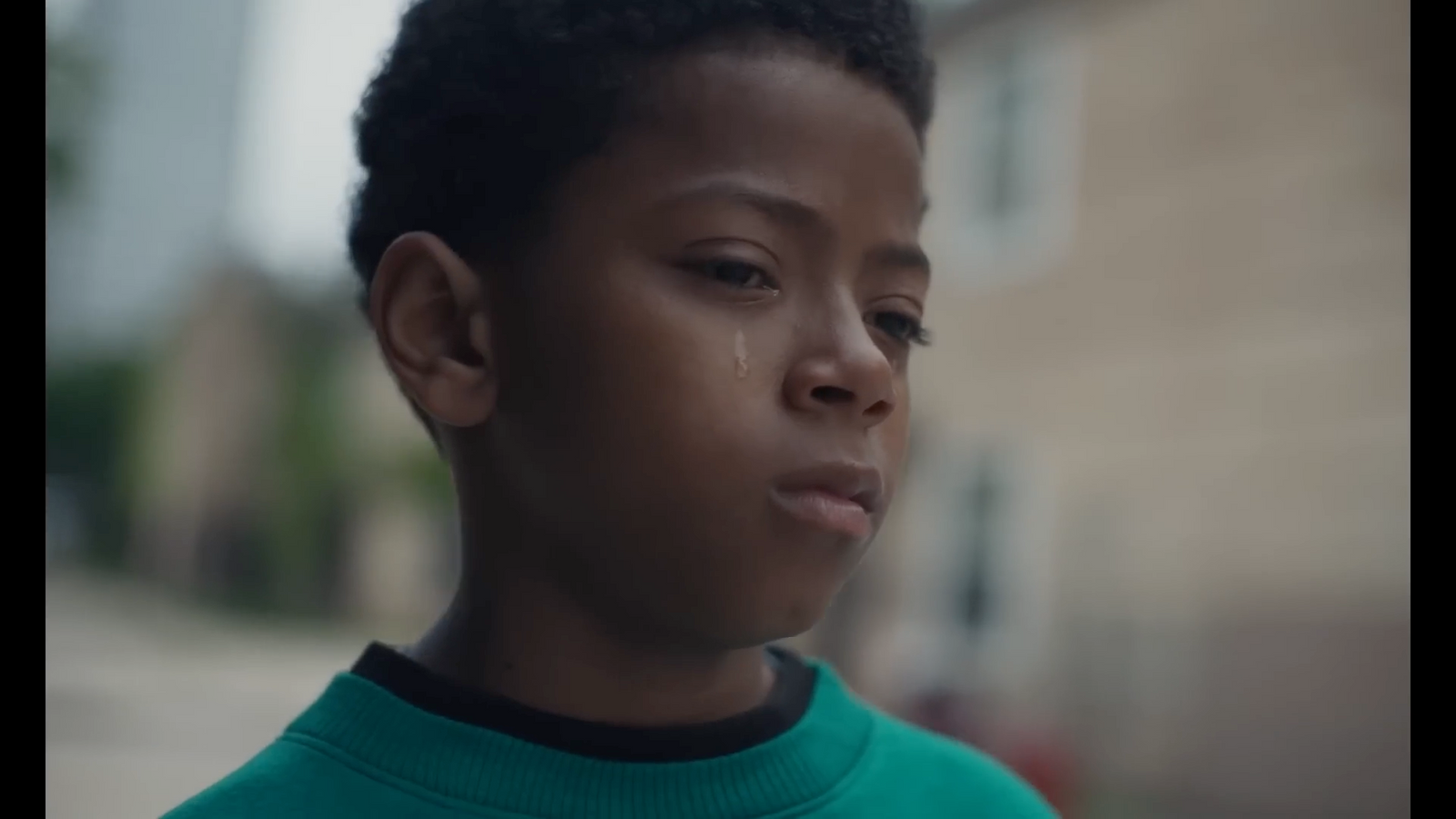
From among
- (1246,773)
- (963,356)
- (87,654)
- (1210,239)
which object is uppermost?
(1210,239)

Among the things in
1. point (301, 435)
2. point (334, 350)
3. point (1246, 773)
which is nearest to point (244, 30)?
point (334, 350)

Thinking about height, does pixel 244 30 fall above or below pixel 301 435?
above

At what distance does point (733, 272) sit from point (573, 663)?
0.24m

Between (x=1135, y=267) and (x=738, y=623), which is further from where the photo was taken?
(x=1135, y=267)

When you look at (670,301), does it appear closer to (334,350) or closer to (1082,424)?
(334,350)

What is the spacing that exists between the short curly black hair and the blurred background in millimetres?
2686

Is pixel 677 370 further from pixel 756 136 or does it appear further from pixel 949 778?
pixel 949 778

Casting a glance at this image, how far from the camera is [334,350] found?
→ 4.27 metres

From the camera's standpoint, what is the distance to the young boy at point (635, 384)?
0.69m

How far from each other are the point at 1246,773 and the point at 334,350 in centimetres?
353

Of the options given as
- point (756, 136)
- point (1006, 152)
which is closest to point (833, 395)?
point (756, 136)

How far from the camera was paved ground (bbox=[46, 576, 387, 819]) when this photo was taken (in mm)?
1435

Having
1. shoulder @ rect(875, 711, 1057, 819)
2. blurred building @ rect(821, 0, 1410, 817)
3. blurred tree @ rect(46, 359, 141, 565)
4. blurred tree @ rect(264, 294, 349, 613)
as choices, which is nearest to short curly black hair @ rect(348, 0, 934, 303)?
shoulder @ rect(875, 711, 1057, 819)

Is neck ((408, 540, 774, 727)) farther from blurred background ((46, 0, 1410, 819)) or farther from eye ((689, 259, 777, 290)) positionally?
blurred background ((46, 0, 1410, 819))
